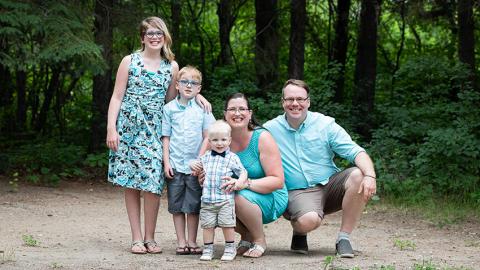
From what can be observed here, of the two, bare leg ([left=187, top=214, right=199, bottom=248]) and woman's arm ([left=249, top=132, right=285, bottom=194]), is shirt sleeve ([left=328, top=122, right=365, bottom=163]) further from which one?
bare leg ([left=187, top=214, right=199, bottom=248])

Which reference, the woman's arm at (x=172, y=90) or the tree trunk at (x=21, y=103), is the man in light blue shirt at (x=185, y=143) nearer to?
the woman's arm at (x=172, y=90)

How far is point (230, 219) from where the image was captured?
5.58 m

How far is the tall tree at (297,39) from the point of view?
1328 cm

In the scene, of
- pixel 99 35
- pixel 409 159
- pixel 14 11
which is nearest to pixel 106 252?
pixel 14 11

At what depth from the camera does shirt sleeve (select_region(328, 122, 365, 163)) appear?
236 inches

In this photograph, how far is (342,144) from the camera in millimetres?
6031

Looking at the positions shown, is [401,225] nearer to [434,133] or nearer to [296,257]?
[434,133]

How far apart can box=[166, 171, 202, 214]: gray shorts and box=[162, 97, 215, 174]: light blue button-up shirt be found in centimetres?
6

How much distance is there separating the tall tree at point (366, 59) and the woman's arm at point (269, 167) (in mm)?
8411

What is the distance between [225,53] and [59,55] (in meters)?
7.37

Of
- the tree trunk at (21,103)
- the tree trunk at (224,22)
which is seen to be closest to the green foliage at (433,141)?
the tree trunk at (224,22)

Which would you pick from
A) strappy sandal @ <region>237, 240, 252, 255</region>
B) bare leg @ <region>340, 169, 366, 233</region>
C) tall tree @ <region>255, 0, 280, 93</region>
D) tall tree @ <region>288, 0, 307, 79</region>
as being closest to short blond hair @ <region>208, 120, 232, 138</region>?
strappy sandal @ <region>237, 240, 252, 255</region>

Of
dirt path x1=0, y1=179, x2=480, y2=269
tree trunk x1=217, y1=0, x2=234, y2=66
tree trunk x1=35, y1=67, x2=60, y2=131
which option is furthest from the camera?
tree trunk x1=217, y1=0, x2=234, y2=66

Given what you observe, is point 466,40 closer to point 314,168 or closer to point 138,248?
point 314,168
